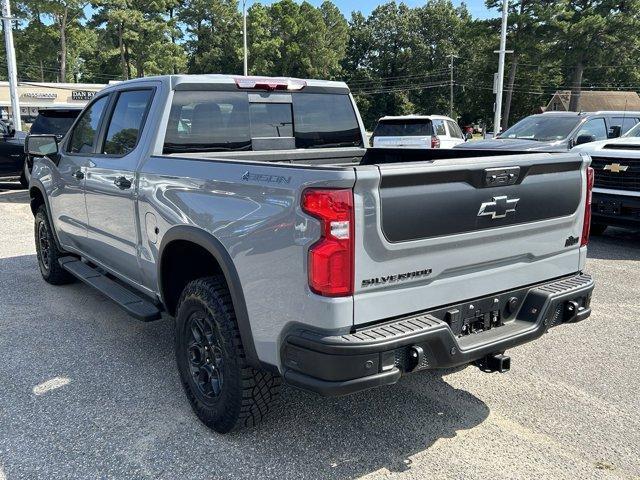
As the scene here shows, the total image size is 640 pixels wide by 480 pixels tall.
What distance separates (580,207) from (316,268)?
1835 millimetres

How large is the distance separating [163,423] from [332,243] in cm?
170

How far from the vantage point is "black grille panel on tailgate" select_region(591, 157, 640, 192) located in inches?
304

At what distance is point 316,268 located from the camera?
8.05 feet

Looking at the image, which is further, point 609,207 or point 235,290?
point 609,207

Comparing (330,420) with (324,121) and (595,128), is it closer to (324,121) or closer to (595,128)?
(324,121)

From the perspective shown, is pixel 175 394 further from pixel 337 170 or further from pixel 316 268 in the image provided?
pixel 337 170

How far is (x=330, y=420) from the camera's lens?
3.38 m

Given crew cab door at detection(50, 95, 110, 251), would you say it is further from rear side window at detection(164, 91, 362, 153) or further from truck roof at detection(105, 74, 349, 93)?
rear side window at detection(164, 91, 362, 153)

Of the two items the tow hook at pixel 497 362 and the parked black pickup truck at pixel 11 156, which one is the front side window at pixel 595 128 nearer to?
the tow hook at pixel 497 362

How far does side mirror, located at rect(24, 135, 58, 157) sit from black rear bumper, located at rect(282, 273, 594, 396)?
151 inches

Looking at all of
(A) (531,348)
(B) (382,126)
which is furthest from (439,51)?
(A) (531,348)

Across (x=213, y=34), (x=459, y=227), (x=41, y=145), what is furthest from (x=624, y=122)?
(x=213, y=34)

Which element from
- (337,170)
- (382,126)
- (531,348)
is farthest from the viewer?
(382,126)

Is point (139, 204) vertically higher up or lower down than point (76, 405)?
higher up
